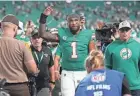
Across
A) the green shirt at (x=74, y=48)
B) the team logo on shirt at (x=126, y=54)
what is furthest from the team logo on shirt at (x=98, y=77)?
the green shirt at (x=74, y=48)

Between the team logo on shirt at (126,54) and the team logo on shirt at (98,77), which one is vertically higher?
the team logo on shirt at (126,54)

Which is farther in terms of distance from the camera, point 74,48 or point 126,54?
point 74,48

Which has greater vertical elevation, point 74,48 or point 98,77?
point 74,48

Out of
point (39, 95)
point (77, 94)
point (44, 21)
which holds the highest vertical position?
point (44, 21)

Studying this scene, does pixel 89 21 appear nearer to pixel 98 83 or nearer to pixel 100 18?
pixel 100 18

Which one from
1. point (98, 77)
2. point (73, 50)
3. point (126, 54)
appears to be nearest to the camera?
point (98, 77)

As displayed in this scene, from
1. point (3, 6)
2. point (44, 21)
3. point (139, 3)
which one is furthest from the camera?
point (139, 3)

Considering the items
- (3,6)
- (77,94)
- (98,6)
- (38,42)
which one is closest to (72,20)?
(38,42)

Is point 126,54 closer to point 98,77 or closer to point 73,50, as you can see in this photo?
point 73,50

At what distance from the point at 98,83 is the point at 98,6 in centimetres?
3020

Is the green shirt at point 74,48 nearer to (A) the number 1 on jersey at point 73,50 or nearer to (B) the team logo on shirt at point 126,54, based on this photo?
(A) the number 1 on jersey at point 73,50

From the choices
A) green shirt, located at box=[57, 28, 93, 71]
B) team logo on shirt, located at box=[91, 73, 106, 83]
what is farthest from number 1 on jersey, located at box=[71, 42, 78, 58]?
team logo on shirt, located at box=[91, 73, 106, 83]

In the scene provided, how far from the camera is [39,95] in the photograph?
24.9ft

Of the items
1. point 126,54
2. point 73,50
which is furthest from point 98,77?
point 73,50
